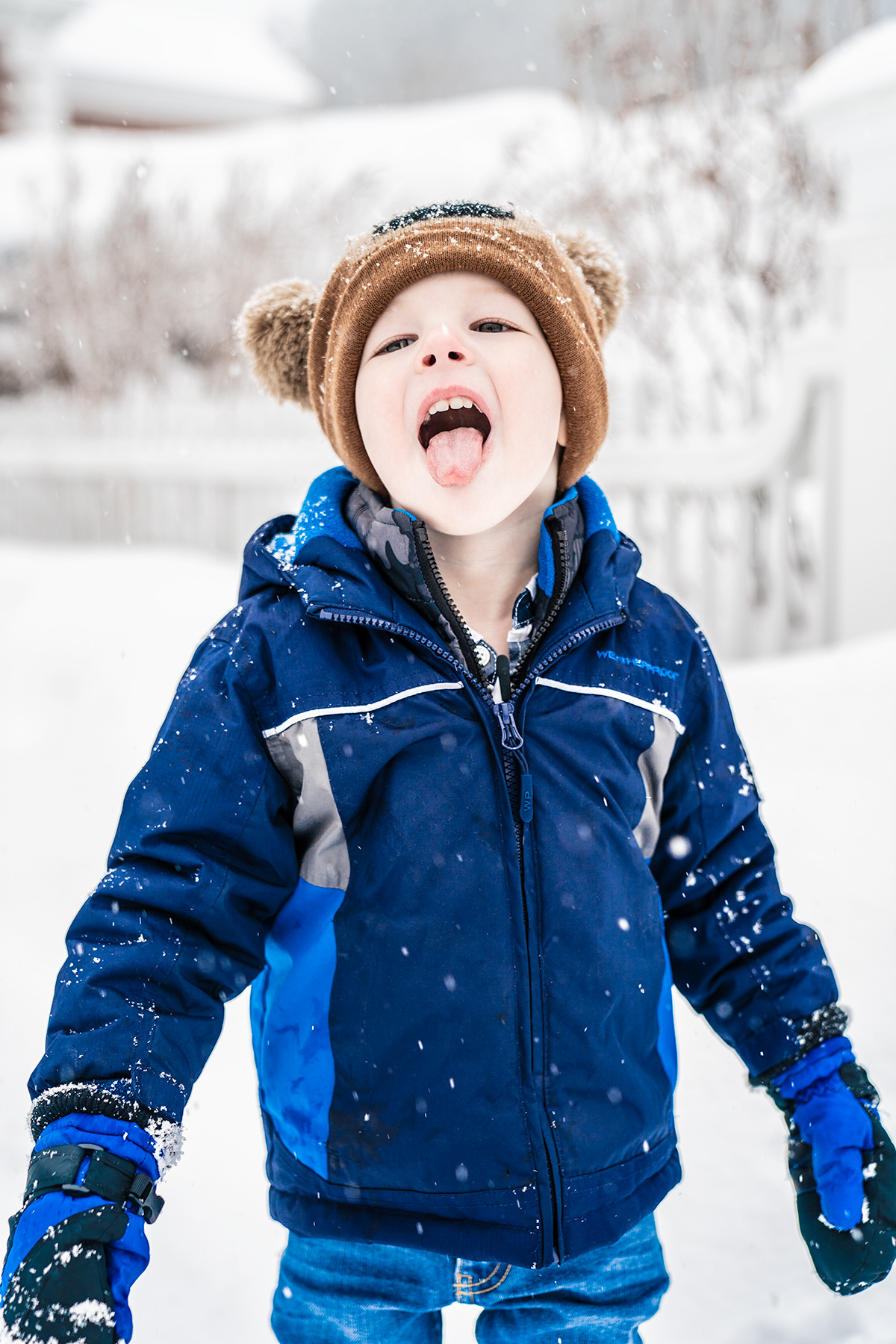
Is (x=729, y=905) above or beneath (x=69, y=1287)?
above

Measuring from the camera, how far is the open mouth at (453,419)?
132 cm

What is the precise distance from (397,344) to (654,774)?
677 mm

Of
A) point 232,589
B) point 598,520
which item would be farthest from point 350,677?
point 232,589

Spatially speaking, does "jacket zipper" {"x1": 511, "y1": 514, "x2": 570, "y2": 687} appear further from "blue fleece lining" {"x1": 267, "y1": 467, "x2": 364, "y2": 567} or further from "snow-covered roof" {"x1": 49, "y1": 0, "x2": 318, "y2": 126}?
"snow-covered roof" {"x1": 49, "y1": 0, "x2": 318, "y2": 126}

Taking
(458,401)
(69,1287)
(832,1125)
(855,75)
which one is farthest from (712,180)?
(69,1287)

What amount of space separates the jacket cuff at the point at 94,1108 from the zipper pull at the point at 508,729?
572 millimetres

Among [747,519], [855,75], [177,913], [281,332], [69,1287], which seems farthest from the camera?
[747,519]

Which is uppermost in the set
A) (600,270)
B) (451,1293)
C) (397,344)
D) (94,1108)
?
(600,270)

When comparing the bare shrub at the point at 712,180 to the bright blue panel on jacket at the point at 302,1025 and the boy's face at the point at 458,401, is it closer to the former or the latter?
the boy's face at the point at 458,401

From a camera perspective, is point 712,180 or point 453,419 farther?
point 712,180

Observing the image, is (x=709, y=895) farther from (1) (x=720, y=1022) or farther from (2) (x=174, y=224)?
(2) (x=174, y=224)

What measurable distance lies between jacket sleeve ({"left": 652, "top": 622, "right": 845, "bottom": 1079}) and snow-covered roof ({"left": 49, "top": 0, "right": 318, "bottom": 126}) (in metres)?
23.3

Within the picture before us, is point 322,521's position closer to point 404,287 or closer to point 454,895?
point 404,287

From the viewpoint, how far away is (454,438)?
4.26 feet
